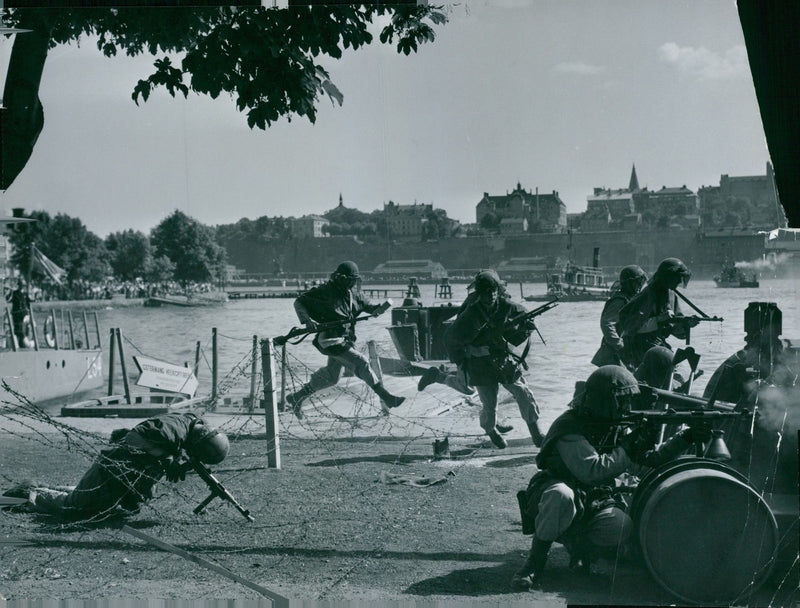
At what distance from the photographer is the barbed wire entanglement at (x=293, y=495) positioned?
15.9ft

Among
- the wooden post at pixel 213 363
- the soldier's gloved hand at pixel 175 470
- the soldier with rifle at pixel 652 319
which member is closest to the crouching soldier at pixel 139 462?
the soldier's gloved hand at pixel 175 470

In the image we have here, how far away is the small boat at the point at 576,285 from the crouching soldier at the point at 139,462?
2.35 metres

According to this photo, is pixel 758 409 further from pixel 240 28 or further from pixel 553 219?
pixel 240 28

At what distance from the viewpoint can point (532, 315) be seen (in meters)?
5.58

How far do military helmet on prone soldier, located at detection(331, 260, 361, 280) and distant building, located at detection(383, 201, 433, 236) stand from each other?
40cm

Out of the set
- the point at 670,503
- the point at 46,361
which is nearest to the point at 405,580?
the point at 670,503

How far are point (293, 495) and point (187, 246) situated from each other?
1.89 m

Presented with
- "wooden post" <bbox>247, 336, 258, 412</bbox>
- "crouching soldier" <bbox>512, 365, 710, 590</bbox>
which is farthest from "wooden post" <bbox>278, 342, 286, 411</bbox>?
"crouching soldier" <bbox>512, 365, 710, 590</bbox>

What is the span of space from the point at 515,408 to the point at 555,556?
158 centimetres

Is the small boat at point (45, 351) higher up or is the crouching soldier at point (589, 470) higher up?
the small boat at point (45, 351)

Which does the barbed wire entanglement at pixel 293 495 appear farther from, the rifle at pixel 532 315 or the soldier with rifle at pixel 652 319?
the soldier with rifle at pixel 652 319

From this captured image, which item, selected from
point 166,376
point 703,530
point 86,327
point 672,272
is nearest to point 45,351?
point 86,327

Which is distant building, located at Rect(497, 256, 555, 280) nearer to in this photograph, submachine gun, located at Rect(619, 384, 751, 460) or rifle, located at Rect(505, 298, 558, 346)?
rifle, located at Rect(505, 298, 558, 346)

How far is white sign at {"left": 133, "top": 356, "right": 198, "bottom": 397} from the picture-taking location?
5953 mm
